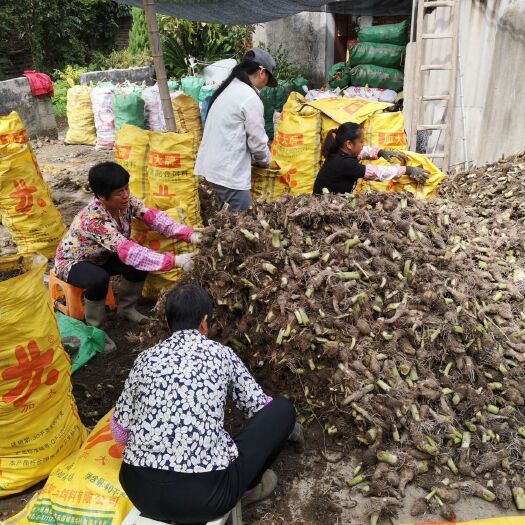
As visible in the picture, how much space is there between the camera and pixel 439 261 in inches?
115

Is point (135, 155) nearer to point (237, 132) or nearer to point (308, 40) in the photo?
point (237, 132)

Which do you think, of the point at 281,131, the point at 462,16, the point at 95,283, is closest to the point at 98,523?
the point at 95,283

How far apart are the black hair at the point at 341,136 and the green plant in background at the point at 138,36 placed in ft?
33.9

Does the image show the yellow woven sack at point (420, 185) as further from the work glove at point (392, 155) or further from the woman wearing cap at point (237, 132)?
the woman wearing cap at point (237, 132)

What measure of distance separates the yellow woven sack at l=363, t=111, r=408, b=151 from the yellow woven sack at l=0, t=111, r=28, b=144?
3.26 metres

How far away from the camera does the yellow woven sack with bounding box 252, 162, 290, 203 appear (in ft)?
15.7

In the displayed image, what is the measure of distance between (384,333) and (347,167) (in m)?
1.60

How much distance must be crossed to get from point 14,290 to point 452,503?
84.3 inches

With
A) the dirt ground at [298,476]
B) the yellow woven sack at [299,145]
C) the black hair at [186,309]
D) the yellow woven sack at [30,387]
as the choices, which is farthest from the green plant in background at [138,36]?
the black hair at [186,309]

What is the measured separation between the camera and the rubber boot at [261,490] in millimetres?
2244

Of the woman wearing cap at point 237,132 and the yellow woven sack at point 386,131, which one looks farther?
the yellow woven sack at point 386,131

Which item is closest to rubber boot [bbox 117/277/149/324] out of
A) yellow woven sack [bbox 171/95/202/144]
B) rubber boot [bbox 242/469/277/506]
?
rubber boot [bbox 242/469/277/506]

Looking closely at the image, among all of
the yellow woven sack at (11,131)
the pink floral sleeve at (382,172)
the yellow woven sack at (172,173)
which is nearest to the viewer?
the pink floral sleeve at (382,172)

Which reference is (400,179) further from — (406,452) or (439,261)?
(406,452)
